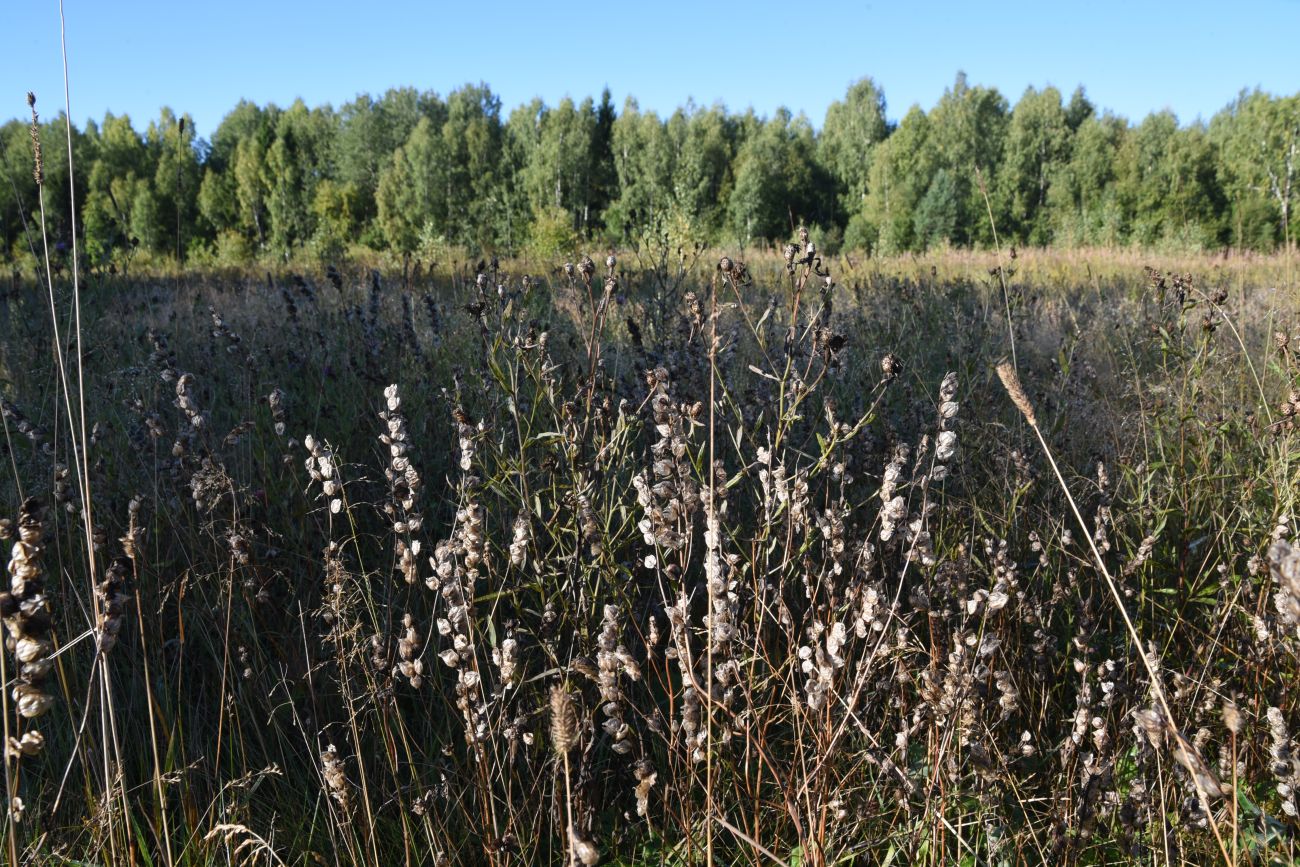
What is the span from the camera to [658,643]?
2174 millimetres

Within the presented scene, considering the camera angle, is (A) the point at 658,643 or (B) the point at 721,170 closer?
(A) the point at 658,643

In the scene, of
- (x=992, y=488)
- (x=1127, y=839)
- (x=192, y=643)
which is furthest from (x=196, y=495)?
(x=992, y=488)

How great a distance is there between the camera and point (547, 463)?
6.90 feet

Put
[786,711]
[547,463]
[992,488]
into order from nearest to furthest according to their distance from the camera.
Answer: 1. [786,711]
2. [547,463]
3. [992,488]

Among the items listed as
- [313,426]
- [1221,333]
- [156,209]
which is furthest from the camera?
[156,209]

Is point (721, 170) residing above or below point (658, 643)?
above

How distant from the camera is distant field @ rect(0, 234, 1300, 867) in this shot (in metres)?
Answer: 1.50

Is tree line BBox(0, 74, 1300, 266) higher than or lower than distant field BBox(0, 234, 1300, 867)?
higher

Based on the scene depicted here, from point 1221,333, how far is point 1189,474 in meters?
2.81

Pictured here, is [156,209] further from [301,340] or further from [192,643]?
[192,643]

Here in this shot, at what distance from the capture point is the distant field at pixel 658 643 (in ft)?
4.93

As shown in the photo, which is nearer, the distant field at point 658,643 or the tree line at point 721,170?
the distant field at point 658,643

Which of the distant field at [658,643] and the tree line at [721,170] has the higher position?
the tree line at [721,170]

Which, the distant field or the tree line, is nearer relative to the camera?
the distant field
